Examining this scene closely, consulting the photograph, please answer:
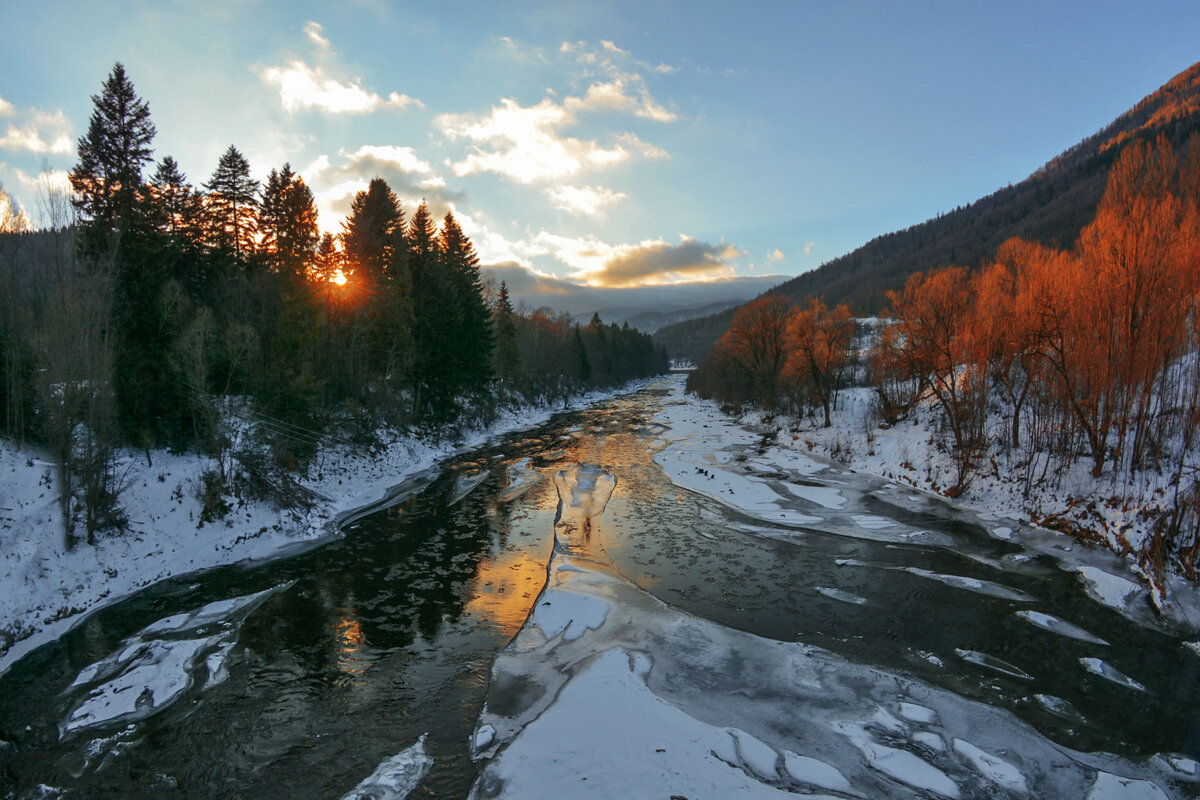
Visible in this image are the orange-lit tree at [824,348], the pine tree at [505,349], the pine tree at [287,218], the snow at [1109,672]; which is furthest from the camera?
the pine tree at [505,349]

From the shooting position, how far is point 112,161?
2372 centimetres

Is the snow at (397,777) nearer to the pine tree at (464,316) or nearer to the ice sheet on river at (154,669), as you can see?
the ice sheet on river at (154,669)

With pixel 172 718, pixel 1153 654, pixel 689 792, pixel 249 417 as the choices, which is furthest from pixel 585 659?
pixel 249 417

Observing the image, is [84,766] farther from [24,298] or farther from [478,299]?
[478,299]

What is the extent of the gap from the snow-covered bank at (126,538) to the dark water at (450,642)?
3.00 ft

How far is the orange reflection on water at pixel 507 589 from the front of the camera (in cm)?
1216

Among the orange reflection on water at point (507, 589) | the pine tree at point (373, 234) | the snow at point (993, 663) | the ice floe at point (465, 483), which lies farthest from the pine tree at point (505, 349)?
the snow at point (993, 663)

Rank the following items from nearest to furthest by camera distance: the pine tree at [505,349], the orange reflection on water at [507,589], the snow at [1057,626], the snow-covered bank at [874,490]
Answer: the snow at [1057,626] < the orange reflection on water at [507,589] < the snow-covered bank at [874,490] < the pine tree at [505,349]

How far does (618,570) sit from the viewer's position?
48.9 feet

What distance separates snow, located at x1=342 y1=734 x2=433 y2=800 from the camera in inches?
272

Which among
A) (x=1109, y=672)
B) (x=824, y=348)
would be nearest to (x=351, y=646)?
(x=1109, y=672)

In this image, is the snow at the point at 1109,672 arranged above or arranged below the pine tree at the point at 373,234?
below

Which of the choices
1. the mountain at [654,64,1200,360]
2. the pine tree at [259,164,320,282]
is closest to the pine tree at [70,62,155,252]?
the pine tree at [259,164,320,282]

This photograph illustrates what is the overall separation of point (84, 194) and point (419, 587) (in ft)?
78.3
